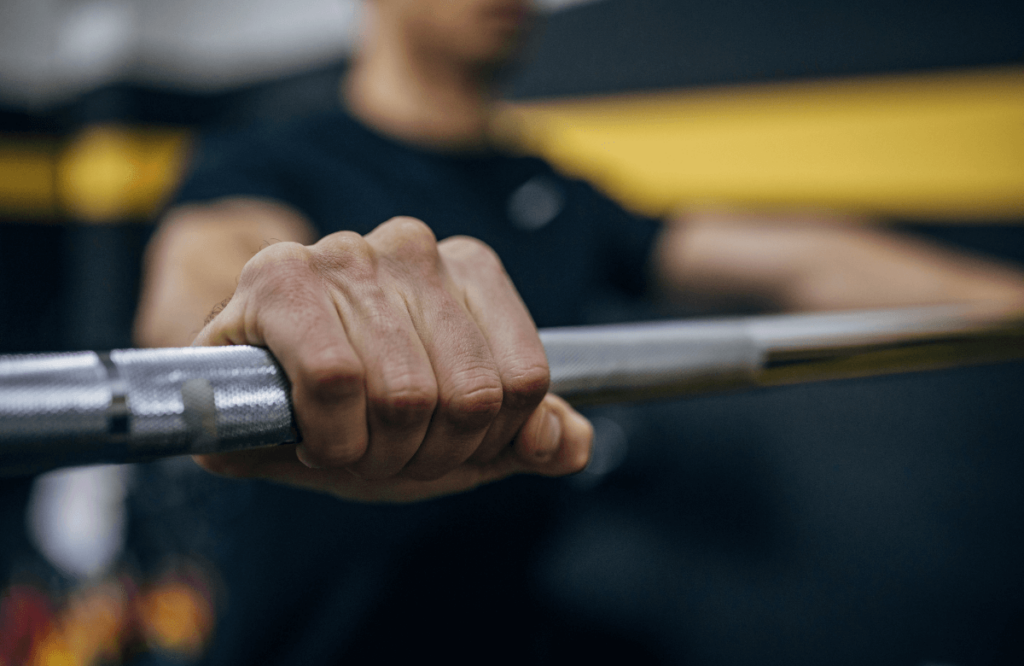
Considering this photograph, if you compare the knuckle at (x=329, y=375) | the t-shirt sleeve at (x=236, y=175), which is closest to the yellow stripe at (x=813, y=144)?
the t-shirt sleeve at (x=236, y=175)

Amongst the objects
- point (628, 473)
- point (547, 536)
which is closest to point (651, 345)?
point (547, 536)

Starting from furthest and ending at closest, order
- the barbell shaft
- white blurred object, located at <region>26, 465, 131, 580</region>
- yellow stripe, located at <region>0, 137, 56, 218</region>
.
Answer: yellow stripe, located at <region>0, 137, 56, 218</region>, white blurred object, located at <region>26, 465, 131, 580</region>, the barbell shaft

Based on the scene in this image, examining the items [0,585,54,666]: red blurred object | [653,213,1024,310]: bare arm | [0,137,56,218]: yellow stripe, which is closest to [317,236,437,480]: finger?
[653,213,1024,310]: bare arm

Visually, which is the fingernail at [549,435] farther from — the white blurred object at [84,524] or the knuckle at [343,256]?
the white blurred object at [84,524]

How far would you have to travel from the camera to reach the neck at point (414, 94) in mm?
660

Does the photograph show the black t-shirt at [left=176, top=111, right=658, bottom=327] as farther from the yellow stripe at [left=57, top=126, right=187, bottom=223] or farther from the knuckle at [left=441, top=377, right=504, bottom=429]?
the yellow stripe at [left=57, top=126, right=187, bottom=223]

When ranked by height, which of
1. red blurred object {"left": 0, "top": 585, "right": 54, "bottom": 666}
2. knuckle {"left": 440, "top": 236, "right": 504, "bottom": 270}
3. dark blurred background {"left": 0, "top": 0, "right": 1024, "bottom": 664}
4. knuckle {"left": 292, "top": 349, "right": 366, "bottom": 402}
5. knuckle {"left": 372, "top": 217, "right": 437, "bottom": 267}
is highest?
knuckle {"left": 372, "top": 217, "right": 437, "bottom": 267}

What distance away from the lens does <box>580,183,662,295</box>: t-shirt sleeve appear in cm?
81

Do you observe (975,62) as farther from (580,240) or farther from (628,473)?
(628,473)

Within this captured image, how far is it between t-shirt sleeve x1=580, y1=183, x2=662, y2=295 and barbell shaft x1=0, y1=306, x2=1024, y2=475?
1.79 feet

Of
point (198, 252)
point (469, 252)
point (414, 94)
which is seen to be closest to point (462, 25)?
point (414, 94)

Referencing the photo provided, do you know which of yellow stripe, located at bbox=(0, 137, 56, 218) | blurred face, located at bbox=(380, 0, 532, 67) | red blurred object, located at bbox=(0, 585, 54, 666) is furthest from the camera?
yellow stripe, located at bbox=(0, 137, 56, 218)

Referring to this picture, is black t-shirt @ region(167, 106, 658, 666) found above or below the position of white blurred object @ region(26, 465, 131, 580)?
above

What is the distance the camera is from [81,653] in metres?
1.45
